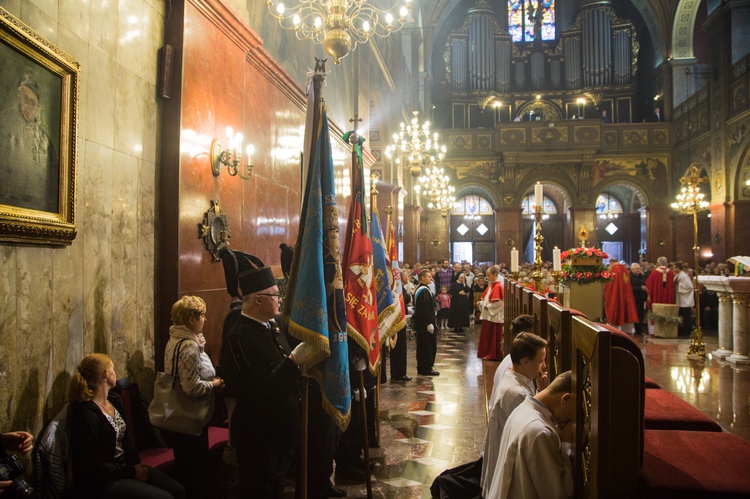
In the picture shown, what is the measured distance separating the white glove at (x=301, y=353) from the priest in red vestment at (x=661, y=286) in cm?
1286

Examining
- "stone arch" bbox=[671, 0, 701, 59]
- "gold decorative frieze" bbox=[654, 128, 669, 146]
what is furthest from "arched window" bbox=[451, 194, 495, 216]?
"stone arch" bbox=[671, 0, 701, 59]

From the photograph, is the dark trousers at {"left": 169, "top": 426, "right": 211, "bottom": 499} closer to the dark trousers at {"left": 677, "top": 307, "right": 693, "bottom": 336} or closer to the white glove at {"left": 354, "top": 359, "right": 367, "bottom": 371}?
the white glove at {"left": 354, "top": 359, "right": 367, "bottom": 371}

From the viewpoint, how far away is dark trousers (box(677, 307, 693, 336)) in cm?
1316

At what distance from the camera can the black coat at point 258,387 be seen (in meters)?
3.04

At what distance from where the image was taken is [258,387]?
303 centimetres

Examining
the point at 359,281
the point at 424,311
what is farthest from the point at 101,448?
the point at 424,311

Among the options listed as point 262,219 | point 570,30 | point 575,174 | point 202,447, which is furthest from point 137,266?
point 570,30

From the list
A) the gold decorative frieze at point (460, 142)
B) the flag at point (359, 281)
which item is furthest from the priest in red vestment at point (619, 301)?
the gold decorative frieze at point (460, 142)

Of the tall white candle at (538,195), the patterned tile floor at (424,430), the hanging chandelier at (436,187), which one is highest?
the hanging chandelier at (436,187)

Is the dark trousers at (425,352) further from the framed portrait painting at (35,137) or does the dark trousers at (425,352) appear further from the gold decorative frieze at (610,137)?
the gold decorative frieze at (610,137)

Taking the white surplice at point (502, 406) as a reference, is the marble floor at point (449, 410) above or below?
below

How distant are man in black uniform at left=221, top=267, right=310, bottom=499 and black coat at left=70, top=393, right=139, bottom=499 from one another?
0.66 meters

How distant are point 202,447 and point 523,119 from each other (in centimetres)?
2556

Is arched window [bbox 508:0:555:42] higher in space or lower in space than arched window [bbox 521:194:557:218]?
higher
